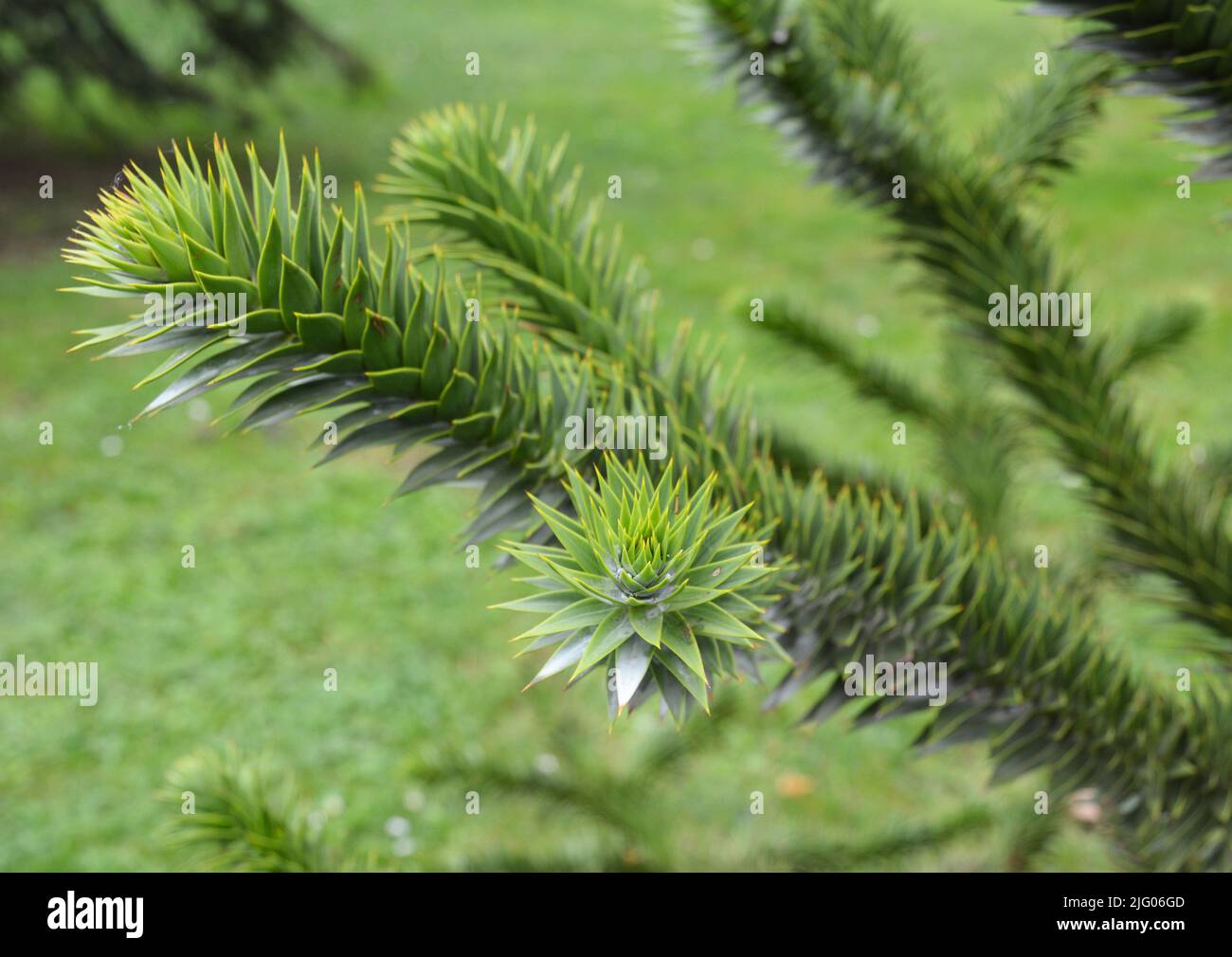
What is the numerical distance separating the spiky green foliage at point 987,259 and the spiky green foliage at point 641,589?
0.87m

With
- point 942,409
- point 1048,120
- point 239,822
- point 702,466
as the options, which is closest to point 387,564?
point 942,409

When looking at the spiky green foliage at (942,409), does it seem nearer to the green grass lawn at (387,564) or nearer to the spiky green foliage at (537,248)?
the green grass lawn at (387,564)

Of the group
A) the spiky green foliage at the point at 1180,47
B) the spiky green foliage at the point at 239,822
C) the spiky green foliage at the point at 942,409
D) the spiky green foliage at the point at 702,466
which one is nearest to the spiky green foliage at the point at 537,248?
the spiky green foliage at the point at 702,466

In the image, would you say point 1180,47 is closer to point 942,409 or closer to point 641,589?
point 641,589

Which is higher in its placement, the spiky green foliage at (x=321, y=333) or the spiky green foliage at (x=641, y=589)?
the spiky green foliage at (x=321, y=333)

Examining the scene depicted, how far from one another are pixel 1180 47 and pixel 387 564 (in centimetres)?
426

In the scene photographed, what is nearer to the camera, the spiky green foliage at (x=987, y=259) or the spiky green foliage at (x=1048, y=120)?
the spiky green foliage at (x=987, y=259)

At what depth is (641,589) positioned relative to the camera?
824 mm

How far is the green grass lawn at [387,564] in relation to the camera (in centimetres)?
329

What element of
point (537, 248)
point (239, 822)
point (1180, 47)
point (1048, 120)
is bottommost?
point (239, 822)

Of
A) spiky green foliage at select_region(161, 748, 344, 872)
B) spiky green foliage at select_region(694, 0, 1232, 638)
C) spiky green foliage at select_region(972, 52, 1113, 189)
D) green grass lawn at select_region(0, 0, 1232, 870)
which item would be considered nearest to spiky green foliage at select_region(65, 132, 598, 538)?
green grass lawn at select_region(0, 0, 1232, 870)

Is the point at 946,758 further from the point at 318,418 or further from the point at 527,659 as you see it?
the point at 318,418

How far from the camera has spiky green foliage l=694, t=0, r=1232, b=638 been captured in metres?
1.47

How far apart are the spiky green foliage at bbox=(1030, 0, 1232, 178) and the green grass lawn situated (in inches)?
2.5
